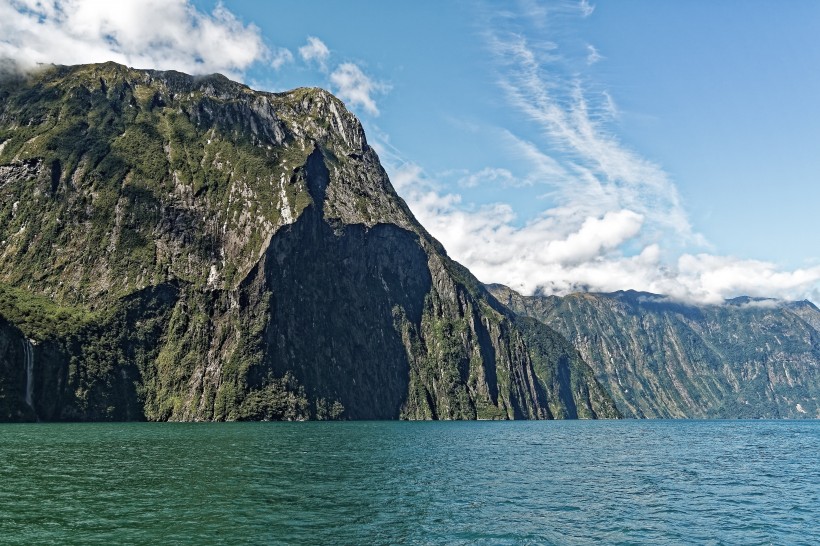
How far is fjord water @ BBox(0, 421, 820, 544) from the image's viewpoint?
37188 millimetres

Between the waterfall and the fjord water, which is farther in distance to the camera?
the waterfall

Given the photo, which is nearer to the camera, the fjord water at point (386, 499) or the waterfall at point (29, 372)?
the fjord water at point (386, 499)

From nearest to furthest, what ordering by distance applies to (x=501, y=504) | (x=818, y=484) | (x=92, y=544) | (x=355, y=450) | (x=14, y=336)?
(x=92, y=544), (x=501, y=504), (x=818, y=484), (x=355, y=450), (x=14, y=336)

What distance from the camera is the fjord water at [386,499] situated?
37188 mm

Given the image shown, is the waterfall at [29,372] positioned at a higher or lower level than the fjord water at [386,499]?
higher

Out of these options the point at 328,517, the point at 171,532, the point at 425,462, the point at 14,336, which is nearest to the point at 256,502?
the point at 328,517

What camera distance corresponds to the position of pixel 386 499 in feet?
161

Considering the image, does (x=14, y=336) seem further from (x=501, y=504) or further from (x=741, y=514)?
(x=741, y=514)

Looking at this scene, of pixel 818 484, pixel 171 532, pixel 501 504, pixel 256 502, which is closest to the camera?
pixel 171 532

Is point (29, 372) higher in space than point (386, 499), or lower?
higher

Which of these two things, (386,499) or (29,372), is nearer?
(386,499)

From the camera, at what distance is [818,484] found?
65.8m

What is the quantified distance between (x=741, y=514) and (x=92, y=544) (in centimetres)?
4621

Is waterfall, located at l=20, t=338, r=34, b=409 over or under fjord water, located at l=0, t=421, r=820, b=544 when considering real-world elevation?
over
